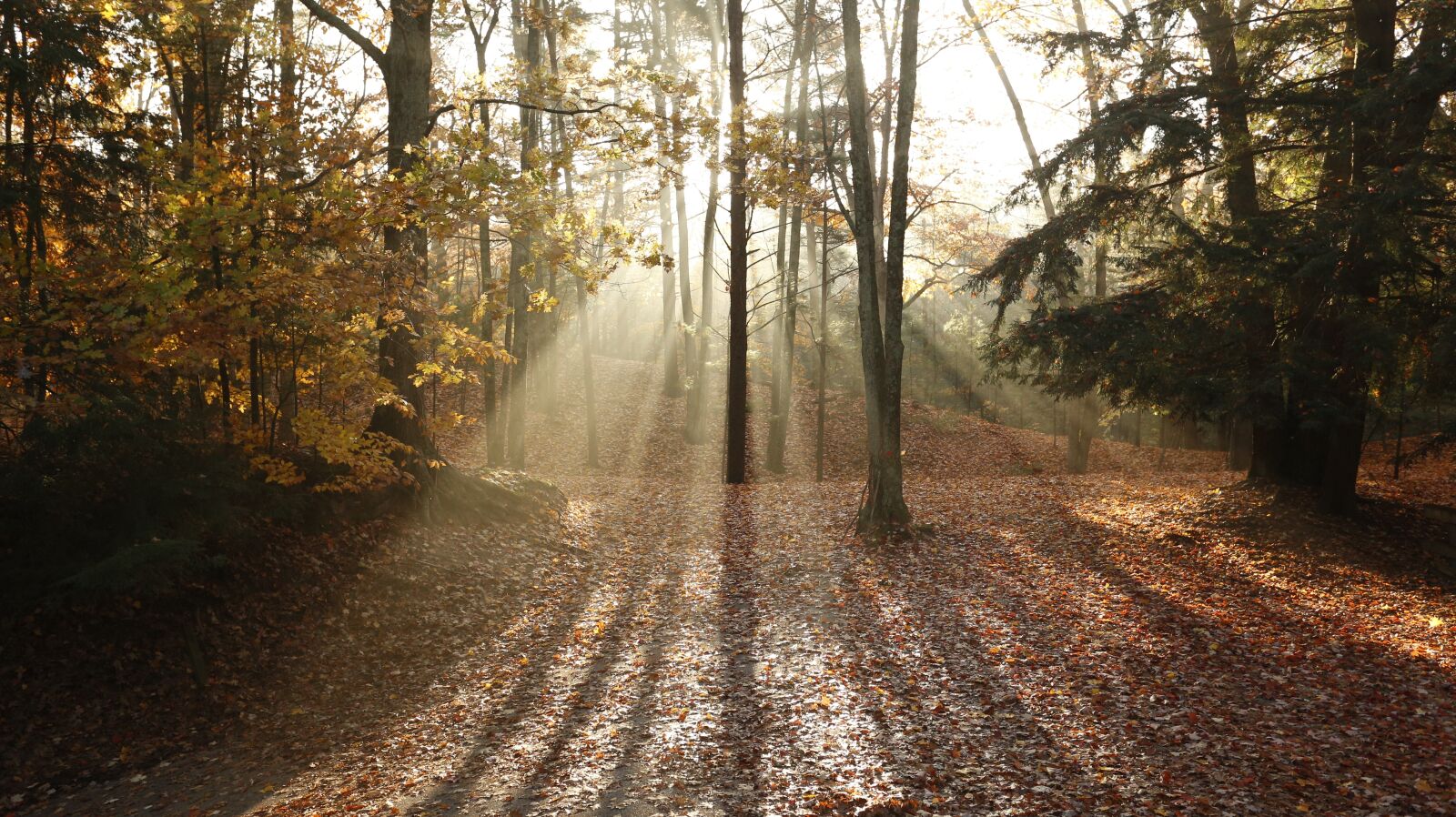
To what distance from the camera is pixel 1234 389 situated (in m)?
10.5

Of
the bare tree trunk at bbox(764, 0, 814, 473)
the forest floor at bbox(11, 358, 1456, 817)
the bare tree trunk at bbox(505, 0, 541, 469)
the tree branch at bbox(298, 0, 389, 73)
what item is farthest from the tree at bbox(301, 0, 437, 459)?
the bare tree trunk at bbox(764, 0, 814, 473)

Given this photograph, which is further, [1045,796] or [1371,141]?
[1371,141]

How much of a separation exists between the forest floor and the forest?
5 centimetres

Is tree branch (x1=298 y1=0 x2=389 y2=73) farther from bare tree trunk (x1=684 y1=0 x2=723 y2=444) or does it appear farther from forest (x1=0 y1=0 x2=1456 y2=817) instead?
bare tree trunk (x1=684 y1=0 x2=723 y2=444)

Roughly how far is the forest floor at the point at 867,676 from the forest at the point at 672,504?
5 cm

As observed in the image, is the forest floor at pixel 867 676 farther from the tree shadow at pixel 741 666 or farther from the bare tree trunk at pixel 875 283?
the bare tree trunk at pixel 875 283

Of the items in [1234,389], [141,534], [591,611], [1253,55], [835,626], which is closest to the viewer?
[141,534]

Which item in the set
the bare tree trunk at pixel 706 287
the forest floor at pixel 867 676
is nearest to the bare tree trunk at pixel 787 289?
the bare tree trunk at pixel 706 287

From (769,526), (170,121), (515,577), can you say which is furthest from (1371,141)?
(170,121)

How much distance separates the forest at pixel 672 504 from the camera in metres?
5.89

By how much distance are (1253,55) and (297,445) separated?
13.2 m

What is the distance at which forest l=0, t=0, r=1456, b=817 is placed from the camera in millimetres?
5887

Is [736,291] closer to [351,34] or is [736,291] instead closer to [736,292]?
[736,292]

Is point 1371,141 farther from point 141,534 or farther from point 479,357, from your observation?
point 141,534
